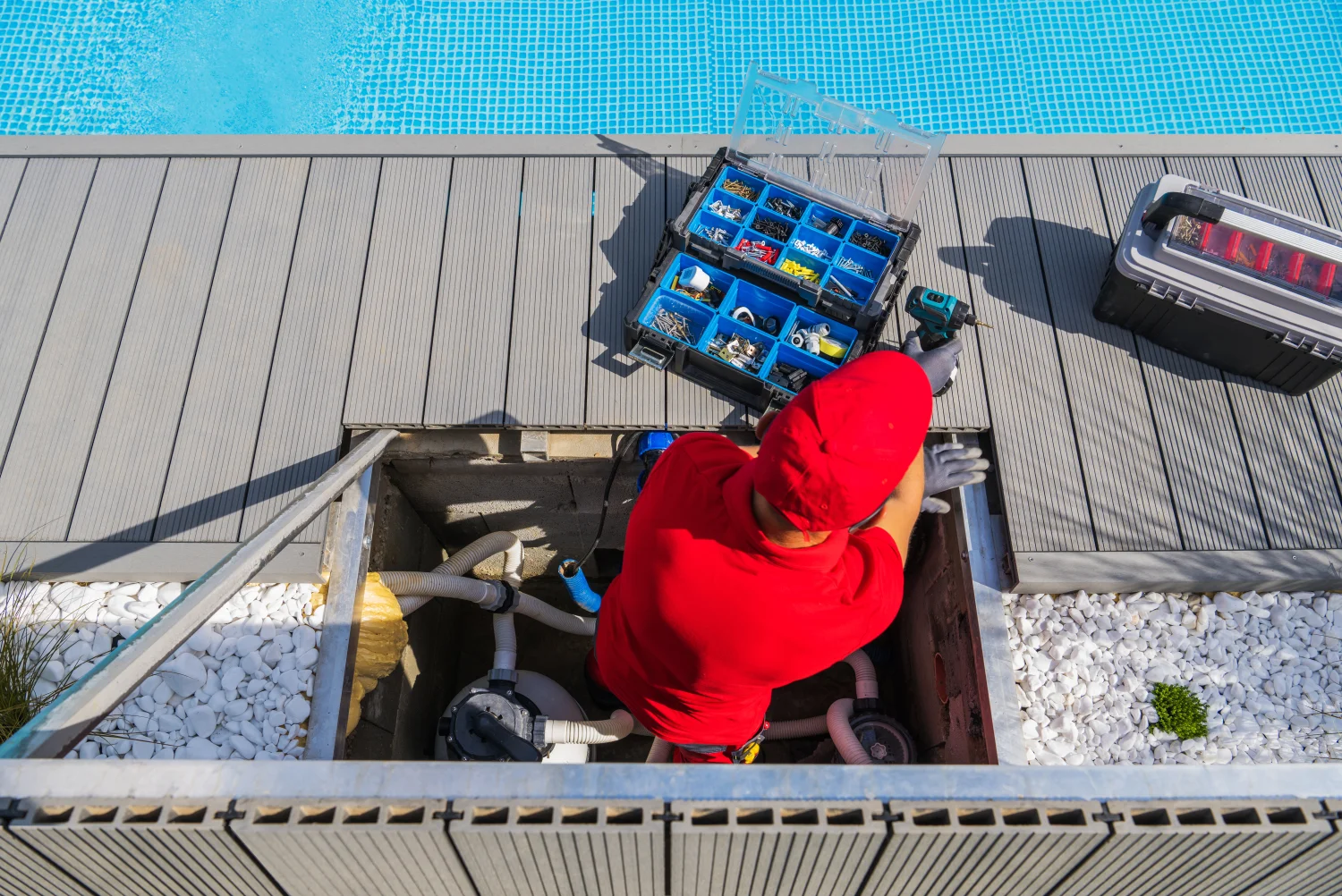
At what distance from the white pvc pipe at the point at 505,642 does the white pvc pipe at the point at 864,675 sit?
175 centimetres

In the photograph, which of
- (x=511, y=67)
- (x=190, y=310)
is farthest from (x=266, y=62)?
(x=190, y=310)

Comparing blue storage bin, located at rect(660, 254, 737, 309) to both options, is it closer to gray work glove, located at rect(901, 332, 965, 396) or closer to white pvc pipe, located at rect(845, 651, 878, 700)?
gray work glove, located at rect(901, 332, 965, 396)

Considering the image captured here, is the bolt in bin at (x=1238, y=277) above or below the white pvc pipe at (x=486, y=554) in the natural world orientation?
below

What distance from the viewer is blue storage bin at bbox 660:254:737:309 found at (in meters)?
3.59

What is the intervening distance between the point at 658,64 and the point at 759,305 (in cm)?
261

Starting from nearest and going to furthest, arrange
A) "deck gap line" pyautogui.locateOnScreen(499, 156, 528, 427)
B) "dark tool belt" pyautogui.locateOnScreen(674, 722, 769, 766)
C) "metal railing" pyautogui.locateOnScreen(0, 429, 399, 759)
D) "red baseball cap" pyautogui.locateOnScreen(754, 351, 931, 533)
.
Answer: "red baseball cap" pyautogui.locateOnScreen(754, 351, 931, 533), "metal railing" pyautogui.locateOnScreen(0, 429, 399, 759), "dark tool belt" pyautogui.locateOnScreen(674, 722, 769, 766), "deck gap line" pyautogui.locateOnScreen(499, 156, 528, 427)

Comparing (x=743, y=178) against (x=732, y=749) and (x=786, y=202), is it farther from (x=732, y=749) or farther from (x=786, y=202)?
(x=732, y=749)

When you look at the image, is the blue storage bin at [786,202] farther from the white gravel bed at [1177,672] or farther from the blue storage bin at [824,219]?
the white gravel bed at [1177,672]

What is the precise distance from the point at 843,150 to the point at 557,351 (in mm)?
1854

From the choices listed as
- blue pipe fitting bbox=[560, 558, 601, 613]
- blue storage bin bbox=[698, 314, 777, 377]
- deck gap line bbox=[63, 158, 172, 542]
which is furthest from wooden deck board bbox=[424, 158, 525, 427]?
deck gap line bbox=[63, 158, 172, 542]

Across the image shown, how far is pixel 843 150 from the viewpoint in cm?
402

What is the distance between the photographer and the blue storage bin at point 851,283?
11.5ft

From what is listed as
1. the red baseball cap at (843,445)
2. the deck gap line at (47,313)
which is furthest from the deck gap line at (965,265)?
the deck gap line at (47,313)

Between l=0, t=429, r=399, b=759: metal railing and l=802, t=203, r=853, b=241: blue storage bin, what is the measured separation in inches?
87.7
